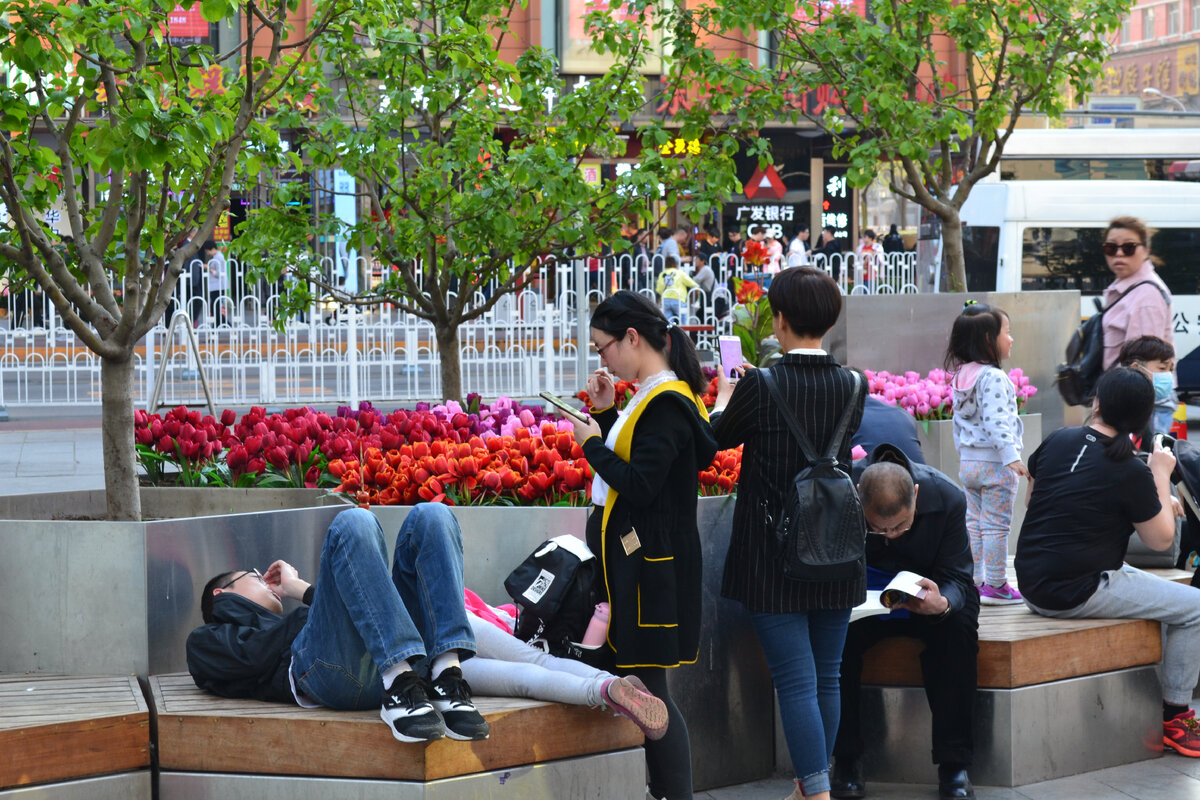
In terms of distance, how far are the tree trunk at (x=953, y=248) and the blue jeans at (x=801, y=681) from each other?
23.8 ft

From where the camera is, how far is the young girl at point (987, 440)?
5.85 meters

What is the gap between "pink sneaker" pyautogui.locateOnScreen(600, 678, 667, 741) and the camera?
4.04 metres

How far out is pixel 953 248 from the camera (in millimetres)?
11430

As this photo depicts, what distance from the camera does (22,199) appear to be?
18.1 ft

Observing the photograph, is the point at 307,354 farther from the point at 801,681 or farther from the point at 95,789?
the point at 801,681

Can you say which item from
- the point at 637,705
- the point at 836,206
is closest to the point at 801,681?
the point at 637,705

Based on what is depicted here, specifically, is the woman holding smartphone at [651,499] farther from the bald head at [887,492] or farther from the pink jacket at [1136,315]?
the pink jacket at [1136,315]

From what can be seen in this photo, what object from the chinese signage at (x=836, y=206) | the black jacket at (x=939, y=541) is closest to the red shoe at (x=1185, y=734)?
the black jacket at (x=939, y=541)

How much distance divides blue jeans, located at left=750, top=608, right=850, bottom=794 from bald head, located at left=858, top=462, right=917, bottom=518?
15.3 inches

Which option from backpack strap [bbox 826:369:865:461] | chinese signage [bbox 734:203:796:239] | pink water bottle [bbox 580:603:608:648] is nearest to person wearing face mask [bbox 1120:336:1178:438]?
backpack strap [bbox 826:369:865:461]

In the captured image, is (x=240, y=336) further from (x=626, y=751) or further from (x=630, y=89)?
(x=626, y=751)

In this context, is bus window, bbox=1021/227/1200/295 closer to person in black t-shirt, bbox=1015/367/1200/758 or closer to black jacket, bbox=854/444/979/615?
person in black t-shirt, bbox=1015/367/1200/758

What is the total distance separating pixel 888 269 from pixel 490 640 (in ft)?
51.9

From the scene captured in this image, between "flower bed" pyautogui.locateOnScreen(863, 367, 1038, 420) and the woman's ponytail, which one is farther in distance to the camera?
"flower bed" pyautogui.locateOnScreen(863, 367, 1038, 420)
